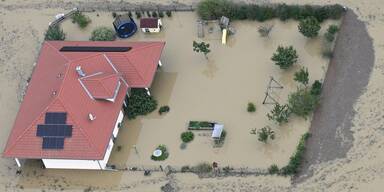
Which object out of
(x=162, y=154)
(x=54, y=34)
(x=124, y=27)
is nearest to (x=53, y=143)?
(x=162, y=154)

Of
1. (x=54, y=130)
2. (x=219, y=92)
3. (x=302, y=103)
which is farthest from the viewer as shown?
(x=219, y=92)

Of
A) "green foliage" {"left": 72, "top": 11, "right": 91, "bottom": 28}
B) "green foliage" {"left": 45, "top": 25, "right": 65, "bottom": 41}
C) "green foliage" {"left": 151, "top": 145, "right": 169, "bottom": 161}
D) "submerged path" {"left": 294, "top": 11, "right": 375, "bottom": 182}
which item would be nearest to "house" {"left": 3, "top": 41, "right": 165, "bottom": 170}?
"green foliage" {"left": 151, "top": 145, "right": 169, "bottom": 161}

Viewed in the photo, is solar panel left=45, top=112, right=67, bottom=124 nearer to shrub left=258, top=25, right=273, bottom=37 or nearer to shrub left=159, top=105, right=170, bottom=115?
shrub left=159, top=105, right=170, bottom=115

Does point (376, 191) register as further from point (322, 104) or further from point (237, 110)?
point (237, 110)

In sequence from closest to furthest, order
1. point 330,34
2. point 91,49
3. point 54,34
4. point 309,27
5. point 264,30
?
point 309,27 < point 91,49 < point 330,34 < point 264,30 < point 54,34

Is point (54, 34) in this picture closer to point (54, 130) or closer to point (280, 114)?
point (54, 130)

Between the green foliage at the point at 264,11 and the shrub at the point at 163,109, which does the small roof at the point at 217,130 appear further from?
the green foliage at the point at 264,11
